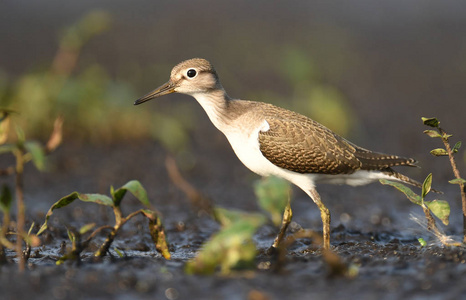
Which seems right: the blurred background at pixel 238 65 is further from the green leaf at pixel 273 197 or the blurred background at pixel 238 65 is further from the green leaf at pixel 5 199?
the green leaf at pixel 273 197

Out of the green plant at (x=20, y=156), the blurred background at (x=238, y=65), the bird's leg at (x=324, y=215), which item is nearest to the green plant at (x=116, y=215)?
the green plant at (x=20, y=156)

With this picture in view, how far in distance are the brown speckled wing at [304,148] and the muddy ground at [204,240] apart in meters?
0.77

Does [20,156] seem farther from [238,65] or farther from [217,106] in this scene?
[238,65]

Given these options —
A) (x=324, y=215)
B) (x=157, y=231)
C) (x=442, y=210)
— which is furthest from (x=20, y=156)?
(x=442, y=210)

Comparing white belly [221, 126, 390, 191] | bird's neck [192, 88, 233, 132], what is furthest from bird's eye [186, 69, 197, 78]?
white belly [221, 126, 390, 191]

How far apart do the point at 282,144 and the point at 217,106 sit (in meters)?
0.76

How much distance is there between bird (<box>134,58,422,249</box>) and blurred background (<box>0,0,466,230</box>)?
2909 millimetres

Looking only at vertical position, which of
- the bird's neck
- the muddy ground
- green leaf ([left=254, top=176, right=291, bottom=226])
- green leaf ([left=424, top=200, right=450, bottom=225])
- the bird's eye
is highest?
the bird's eye

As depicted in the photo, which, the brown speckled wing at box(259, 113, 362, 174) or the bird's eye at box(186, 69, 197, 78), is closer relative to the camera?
the brown speckled wing at box(259, 113, 362, 174)

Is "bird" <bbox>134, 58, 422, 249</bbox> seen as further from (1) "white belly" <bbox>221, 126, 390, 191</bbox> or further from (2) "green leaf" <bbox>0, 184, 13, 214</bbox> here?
(2) "green leaf" <bbox>0, 184, 13, 214</bbox>

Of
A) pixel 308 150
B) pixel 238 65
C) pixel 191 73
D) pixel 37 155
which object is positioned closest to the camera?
pixel 37 155

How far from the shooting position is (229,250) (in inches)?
180

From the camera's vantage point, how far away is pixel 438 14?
22094mm

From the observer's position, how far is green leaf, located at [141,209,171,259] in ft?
17.1
